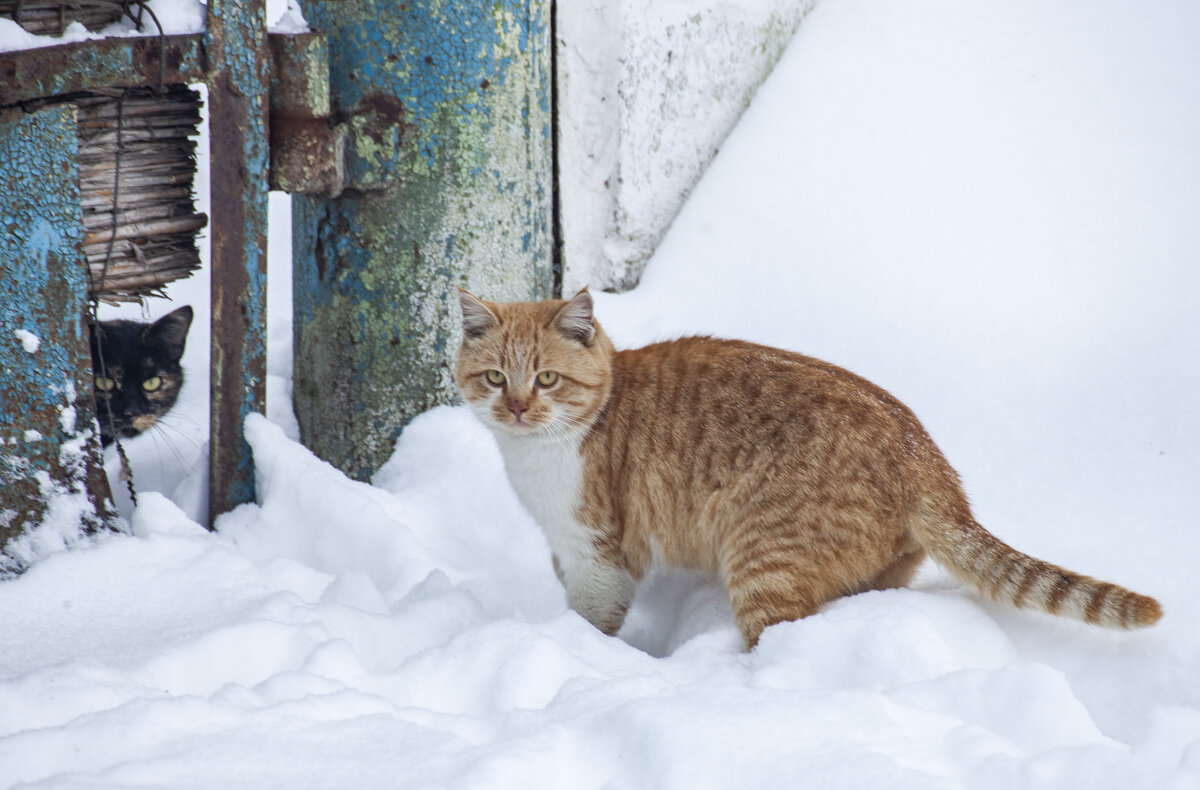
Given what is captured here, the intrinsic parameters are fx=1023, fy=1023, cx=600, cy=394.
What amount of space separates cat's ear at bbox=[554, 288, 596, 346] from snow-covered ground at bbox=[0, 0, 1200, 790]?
0.66 meters

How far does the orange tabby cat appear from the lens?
2285 mm

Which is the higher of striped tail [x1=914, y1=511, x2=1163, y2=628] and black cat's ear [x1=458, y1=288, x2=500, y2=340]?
black cat's ear [x1=458, y1=288, x2=500, y2=340]

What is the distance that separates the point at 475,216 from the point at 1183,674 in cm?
218

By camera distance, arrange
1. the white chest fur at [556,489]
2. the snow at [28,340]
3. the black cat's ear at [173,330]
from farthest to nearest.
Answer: the black cat's ear at [173,330]
the white chest fur at [556,489]
the snow at [28,340]

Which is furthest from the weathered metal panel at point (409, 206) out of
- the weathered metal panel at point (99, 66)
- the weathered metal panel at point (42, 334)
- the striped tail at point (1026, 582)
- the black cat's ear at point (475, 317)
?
the striped tail at point (1026, 582)

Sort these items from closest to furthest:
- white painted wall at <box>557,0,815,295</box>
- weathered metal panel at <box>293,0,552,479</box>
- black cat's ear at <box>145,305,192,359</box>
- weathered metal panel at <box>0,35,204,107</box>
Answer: weathered metal panel at <box>0,35,204,107</box>
weathered metal panel at <box>293,0,552,479</box>
black cat's ear at <box>145,305,192,359</box>
white painted wall at <box>557,0,815,295</box>

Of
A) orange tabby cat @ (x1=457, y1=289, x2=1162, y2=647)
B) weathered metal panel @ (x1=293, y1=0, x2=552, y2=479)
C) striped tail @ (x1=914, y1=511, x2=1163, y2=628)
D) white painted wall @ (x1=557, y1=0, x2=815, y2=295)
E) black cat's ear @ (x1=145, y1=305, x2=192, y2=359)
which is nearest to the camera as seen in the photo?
striped tail @ (x1=914, y1=511, x2=1163, y2=628)

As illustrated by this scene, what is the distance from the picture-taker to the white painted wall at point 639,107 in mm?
→ 3789

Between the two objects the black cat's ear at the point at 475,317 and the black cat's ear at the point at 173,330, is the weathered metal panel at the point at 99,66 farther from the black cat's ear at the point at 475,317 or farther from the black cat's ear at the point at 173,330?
the black cat's ear at the point at 173,330

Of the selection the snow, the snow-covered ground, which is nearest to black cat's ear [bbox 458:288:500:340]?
the snow-covered ground

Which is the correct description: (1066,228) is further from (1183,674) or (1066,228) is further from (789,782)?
(789,782)

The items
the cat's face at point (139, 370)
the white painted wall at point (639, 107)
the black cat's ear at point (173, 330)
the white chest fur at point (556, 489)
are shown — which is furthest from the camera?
the white painted wall at point (639, 107)

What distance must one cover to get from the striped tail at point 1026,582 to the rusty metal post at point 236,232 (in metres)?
1.89

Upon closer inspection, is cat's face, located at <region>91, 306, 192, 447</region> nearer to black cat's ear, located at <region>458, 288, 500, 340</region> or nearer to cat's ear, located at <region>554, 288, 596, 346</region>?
black cat's ear, located at <region>458, 288, 500, 340</region>
